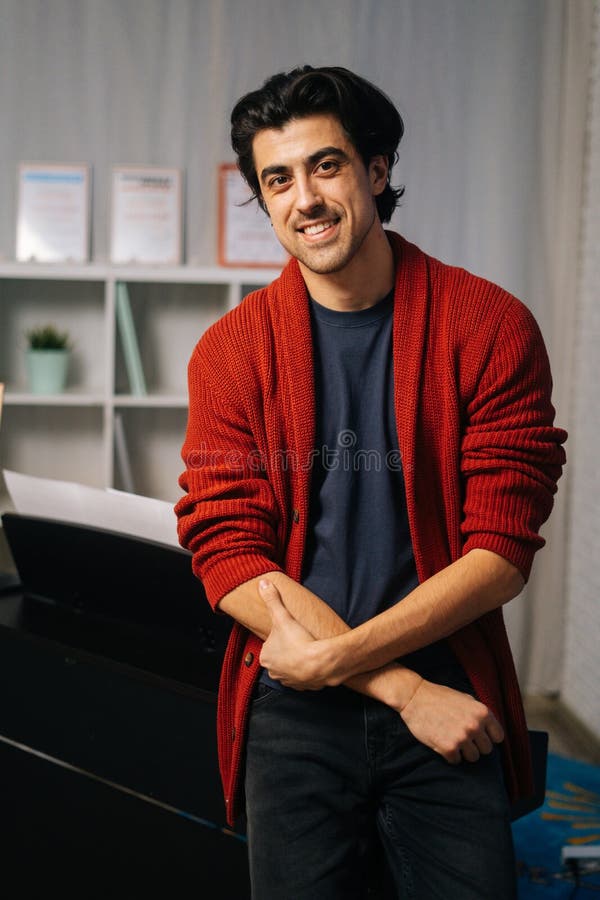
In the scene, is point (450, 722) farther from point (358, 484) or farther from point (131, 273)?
point (131, 273)

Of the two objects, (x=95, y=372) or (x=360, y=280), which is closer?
(x=360, y=280)

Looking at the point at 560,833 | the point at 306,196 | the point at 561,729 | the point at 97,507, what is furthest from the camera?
the point at 561,729

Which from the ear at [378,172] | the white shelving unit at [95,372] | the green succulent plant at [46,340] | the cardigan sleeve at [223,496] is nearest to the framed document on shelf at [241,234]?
the white shelving unit at [95,372]

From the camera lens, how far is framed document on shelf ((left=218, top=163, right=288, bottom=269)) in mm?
3541

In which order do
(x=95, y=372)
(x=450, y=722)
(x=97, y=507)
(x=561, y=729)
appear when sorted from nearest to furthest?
(x=450, y=722)
(x=97, y=507)
(x=561, y=729)
(x=95, y=372)

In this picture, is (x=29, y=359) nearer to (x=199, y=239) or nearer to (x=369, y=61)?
(x=199, y=239)

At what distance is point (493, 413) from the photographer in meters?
1.32

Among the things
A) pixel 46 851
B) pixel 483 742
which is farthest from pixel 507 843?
pixel 46 851

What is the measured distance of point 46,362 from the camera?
11.1 feet

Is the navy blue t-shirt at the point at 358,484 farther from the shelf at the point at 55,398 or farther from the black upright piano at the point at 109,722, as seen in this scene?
the shelf at the point at 55,398

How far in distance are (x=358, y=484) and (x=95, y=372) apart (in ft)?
8.11

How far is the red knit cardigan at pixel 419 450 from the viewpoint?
1.31 m

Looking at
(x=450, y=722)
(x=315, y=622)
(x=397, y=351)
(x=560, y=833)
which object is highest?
(x=397, y=351)

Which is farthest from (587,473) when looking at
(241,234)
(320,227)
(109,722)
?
(320,227)
